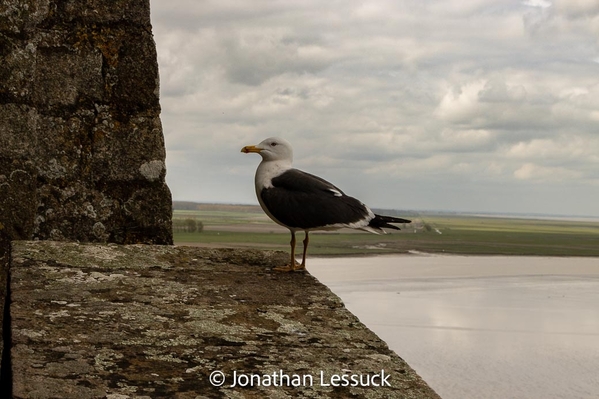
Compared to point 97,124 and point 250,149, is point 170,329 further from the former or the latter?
point 97,124

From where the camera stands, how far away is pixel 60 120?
5.31 metres

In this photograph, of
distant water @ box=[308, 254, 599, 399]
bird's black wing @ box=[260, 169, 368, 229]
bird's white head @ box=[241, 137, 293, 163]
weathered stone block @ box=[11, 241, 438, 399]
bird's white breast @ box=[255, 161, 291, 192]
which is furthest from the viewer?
distant water @ box=[308, 254, 599, 399]

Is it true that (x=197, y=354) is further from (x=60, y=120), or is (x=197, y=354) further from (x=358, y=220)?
(x=60, y=120)

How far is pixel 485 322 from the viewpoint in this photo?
1077 inches

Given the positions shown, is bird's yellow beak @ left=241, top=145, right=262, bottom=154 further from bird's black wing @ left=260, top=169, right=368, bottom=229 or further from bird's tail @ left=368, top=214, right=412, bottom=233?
bird's tail @ left=368, top=214, right=412, bottom=233

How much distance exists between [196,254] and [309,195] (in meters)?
0.77

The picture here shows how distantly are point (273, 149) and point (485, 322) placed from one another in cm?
2317

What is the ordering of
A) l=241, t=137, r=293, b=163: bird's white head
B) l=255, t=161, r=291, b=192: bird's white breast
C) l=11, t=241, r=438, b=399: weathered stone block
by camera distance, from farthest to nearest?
l=241, t=137, r=293, b=163: bird's white head, l=255, t=161, r=291, b=192: bird's white breast, l=11, t=241, r=438, b=399: weathered stone block

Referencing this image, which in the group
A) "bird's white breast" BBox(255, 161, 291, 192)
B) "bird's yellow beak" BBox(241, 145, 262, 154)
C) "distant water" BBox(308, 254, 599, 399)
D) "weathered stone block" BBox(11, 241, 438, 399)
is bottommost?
"distant water" BBox(308, 254, 599, 399)

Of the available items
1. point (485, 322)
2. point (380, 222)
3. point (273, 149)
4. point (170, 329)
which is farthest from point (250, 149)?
point (485, 322)

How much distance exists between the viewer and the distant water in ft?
61.7

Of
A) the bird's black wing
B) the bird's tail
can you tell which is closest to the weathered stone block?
the bird's black wing

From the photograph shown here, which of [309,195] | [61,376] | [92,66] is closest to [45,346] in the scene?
[61,376]

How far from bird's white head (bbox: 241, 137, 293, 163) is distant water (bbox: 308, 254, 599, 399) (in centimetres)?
1206
